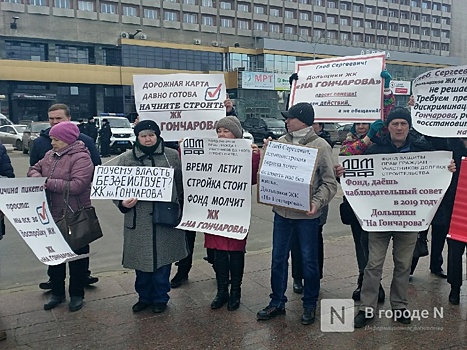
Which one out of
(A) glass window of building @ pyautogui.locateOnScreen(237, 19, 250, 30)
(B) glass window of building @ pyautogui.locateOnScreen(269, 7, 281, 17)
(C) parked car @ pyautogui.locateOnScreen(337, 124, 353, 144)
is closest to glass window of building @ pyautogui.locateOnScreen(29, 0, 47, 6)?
(A) glass window of building @ pyautogui.locateOnScreen(237, 19, 250, 30)

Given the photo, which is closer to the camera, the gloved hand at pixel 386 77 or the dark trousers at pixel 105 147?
the gloved hand at pixel 386 77

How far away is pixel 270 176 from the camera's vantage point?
13.8 ft

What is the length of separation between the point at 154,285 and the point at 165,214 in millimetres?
709

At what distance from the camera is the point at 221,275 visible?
15.2ft

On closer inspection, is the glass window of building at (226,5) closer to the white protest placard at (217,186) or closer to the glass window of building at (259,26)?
the glass window of building at (259,26)

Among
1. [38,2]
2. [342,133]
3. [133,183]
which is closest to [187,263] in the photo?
[133,183]

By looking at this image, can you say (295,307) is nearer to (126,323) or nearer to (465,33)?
(126,323)

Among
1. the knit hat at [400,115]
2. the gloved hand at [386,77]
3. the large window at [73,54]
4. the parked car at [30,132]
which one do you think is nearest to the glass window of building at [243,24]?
the large window at [73,54]

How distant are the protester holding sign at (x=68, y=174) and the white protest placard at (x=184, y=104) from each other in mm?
913

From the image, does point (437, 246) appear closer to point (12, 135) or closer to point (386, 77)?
point (386, 77)

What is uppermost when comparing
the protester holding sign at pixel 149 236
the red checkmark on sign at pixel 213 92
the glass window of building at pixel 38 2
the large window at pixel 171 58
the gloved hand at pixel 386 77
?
the glass window of building at pixel 38 2

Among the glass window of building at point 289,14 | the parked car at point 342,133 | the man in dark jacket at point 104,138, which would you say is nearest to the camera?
the man in dark jacket at point 104,138

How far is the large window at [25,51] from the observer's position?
5397cm

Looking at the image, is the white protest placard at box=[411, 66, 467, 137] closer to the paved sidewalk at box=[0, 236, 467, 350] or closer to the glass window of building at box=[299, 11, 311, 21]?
the paved sidewalk at box=[0, 236, 467, 350]
